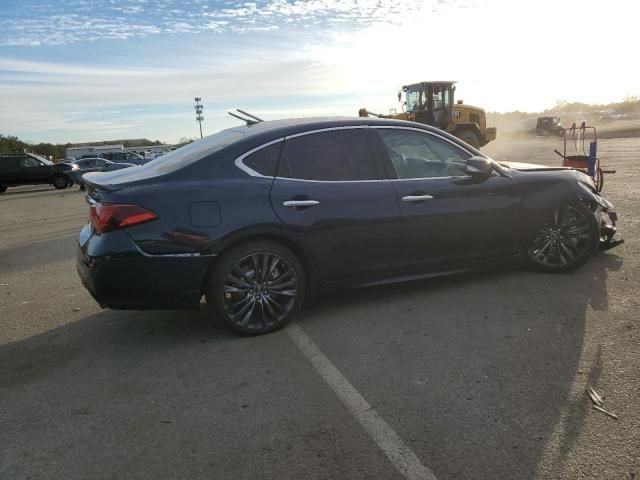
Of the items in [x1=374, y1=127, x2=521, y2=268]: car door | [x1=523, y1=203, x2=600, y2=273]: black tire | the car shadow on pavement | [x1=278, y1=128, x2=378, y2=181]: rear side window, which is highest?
[x1=278, y1=128, x2=378, y2=181]: rear side window

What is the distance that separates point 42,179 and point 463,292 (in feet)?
86.7

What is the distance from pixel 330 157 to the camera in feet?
14.0

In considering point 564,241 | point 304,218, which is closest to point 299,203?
point 304,218

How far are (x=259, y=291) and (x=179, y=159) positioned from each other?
127 cm

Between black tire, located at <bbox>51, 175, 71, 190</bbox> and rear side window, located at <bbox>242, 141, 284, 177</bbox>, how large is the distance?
25437 millimetres

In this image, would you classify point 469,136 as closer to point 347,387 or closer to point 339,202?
point 339,202

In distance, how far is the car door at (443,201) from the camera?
446 cm

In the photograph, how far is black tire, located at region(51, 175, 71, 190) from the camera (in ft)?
84.9

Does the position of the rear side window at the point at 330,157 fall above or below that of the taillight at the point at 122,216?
above

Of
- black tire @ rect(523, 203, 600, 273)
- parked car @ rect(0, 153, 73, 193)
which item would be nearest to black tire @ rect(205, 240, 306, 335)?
black tire @ rect(523, 203, 600, 273)

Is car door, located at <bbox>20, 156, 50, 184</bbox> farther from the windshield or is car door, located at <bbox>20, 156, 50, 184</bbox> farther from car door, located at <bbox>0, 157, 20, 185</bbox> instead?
the windshield

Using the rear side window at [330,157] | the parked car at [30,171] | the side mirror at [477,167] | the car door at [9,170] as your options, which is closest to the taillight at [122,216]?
the rear side window at [330,157]

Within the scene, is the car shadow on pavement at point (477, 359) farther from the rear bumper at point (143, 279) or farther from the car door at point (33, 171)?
the car door at point (33, 171)

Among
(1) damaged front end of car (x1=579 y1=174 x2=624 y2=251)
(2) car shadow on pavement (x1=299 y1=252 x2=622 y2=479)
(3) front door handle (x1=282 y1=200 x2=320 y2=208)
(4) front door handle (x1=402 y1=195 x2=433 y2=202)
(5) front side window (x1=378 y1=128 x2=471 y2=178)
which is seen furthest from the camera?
(1) damaged front end of car (x1=579 y1=174 x2=624 y2=251)
